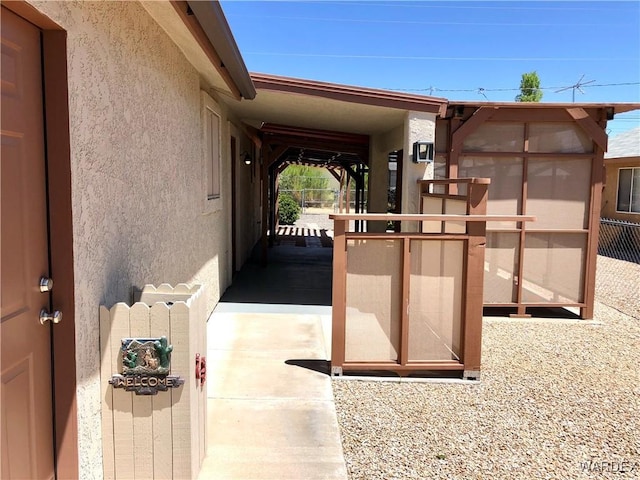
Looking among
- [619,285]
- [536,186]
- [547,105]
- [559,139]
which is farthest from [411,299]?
[619,285]

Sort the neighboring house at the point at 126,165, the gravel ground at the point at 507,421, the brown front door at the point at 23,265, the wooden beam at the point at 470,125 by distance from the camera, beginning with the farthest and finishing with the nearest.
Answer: the wooden beam at the point at 470,125 → the gravel ground at the point at 507,421 → the neighboring house at the point at 126,165 → the brown front door at the point at 23,265

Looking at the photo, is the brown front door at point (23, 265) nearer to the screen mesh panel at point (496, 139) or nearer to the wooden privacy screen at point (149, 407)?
the wooden privacy screen at point (149, 407)

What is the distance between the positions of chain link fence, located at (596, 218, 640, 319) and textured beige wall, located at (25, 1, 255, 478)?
7.33m

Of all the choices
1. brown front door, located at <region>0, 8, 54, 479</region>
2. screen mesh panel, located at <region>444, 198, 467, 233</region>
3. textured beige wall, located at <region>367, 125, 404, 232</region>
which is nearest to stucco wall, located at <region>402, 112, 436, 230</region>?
screen mesh panel, located at <region>444, 198, 467, 233</region>

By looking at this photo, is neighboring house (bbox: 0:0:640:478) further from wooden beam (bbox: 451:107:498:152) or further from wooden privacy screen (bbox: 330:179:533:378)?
wooden privacy screen (bbox: 330:179:533:378)

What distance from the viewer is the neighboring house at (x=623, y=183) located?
51.4 feet

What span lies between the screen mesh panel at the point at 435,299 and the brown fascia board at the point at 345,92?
8.17ft

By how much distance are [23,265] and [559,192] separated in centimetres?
716

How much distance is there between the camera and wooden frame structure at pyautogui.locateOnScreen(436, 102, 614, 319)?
7105 mm

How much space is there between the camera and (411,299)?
Answer: 15.4 feet

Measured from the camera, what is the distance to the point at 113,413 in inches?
104

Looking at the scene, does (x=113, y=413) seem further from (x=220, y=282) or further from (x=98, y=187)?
(x=220, y=282)

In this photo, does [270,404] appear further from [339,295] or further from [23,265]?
[23,265]

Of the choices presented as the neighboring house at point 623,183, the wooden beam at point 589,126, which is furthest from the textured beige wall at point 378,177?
the neighboring house at point 623,183
